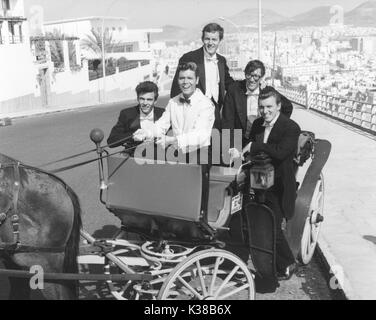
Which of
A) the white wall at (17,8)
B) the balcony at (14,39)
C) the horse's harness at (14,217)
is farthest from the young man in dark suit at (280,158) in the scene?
the white wall at (17,8)

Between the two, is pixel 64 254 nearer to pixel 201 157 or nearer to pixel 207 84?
pixel 201 157

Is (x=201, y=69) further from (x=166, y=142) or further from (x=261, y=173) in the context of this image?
(x=261, y=173)

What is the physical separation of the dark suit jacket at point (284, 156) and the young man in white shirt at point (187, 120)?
1.59 feet

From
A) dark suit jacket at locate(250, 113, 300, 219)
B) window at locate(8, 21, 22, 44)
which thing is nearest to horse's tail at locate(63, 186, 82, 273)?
dark suit jacket at locate(250, 113, 300, 219)

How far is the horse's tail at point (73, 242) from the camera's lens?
12.2ft

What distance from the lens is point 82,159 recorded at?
12398 millimetres

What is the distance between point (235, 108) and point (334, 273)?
78.4 inches

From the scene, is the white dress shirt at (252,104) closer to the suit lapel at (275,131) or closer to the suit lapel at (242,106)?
the suit lapel at (242,106)

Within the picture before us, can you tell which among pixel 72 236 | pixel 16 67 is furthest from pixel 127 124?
pixel 16 67

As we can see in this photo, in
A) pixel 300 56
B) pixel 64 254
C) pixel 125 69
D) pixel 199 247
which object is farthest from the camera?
pixel 300 56

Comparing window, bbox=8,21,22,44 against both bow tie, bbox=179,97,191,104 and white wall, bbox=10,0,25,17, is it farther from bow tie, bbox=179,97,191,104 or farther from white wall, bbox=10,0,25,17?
bow tie, bbox=179,97,191,104

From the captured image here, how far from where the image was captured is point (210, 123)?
15.4ft
